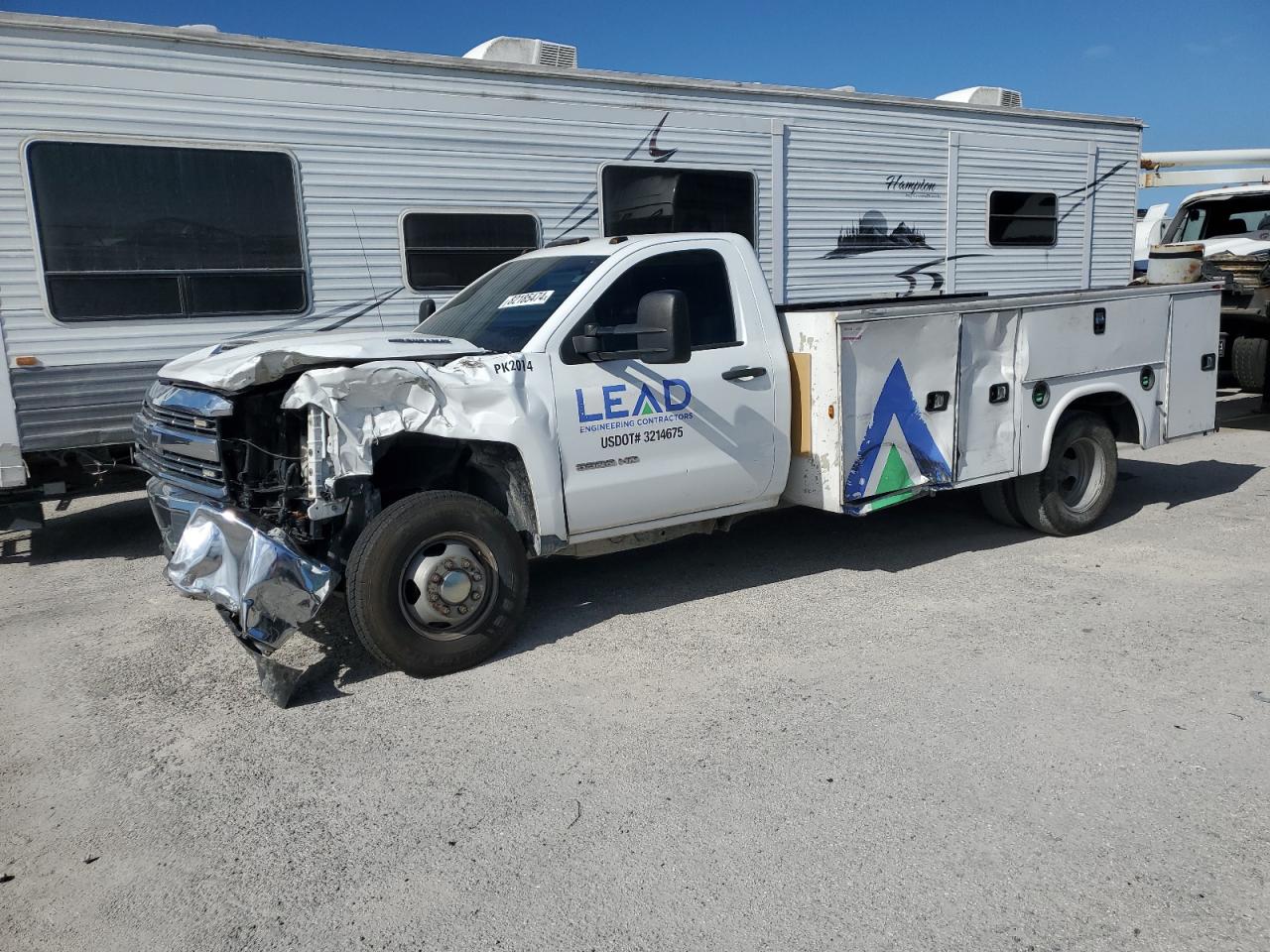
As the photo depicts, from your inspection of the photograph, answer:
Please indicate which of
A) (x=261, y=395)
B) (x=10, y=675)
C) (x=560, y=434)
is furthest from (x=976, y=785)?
(x=10, y=675)

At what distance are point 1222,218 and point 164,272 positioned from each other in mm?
12427

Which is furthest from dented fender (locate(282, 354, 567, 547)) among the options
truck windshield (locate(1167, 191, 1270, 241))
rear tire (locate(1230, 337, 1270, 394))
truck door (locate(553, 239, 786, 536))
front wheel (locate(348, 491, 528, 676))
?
truck windshield (locate(1167, 191, 1270, 241))

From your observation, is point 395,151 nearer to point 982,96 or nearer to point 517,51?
point 517,51

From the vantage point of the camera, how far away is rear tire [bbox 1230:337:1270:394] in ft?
34.9

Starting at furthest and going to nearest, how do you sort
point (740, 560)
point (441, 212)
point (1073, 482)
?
point (441, 212) < point (1073, 482) < point (740, 560)

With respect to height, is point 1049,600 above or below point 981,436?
below

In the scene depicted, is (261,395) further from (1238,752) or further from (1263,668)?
(1263,668)

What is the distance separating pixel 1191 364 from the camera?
716 centimetres

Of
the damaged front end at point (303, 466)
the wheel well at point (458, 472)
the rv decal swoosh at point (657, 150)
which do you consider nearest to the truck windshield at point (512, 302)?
the damaged front end at point (303, 466)

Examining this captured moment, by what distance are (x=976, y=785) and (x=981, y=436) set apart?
10.1 ft

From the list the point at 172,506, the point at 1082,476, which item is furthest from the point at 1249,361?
the point at 172,506

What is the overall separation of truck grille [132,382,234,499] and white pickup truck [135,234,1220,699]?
0.05ft

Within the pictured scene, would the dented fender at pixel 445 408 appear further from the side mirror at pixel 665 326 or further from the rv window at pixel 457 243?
the rv window at pixel 457 243

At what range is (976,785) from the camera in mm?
3539
